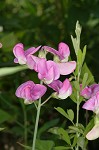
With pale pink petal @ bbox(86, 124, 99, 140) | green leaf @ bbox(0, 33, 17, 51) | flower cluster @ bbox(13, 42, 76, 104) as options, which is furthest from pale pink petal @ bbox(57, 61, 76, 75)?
green leaf @ bbox(0, 33, 17, 51)

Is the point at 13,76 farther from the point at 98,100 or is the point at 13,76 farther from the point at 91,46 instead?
the point at 98,100

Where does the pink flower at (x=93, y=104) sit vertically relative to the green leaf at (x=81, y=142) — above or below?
above

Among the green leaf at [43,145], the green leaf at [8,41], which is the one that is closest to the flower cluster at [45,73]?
the green leaf at [43,145]

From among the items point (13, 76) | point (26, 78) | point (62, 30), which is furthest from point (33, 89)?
point (62, 30)

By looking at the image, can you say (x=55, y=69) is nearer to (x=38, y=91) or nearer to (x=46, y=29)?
(x=38, y=91)

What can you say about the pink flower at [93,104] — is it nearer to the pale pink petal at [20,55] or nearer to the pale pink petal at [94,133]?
the pale pink petal at [94,133]

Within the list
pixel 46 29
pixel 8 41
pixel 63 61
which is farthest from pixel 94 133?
pixel 46 29
